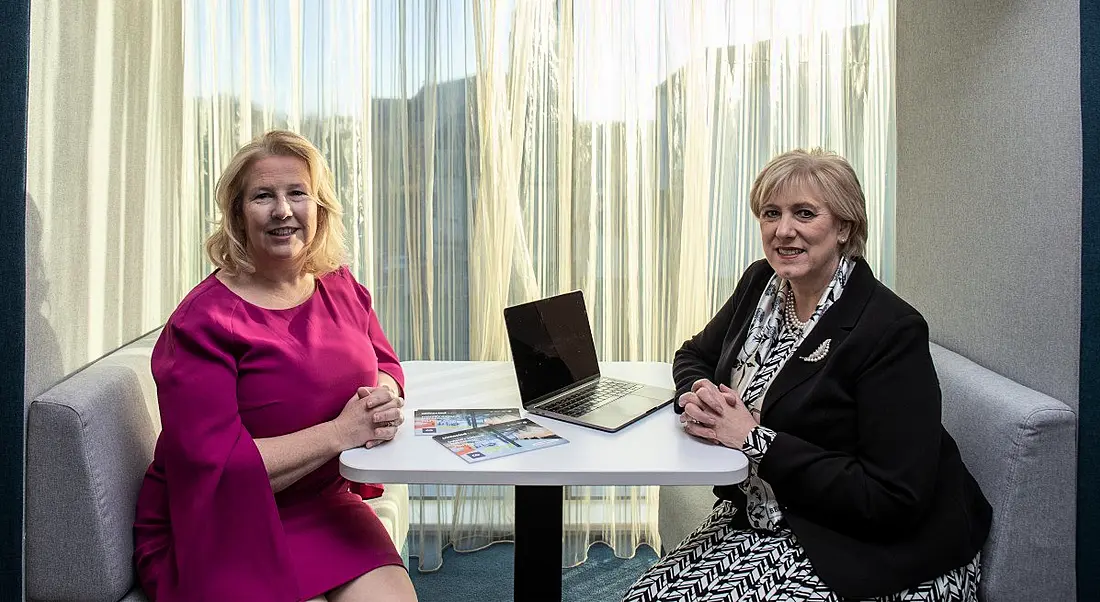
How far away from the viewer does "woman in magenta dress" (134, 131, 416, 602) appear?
1.62 metres

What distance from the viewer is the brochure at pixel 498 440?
5.40 ft

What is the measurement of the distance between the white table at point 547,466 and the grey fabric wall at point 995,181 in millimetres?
742

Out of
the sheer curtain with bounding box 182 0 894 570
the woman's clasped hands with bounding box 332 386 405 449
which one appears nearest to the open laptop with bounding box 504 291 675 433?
the woman's clasped hands with bounding box 332 386 405 449

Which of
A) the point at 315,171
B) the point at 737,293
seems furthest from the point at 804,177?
the point at 315,171

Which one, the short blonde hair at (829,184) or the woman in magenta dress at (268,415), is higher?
the short blonde hair at (829,184)

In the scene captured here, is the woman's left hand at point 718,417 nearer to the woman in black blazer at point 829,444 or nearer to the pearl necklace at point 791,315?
the woman in black blazer at point 829,444

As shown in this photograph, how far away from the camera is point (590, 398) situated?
2.05 meters

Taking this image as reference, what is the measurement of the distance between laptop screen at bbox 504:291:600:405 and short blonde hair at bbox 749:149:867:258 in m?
0.58

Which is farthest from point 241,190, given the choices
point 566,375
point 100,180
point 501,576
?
point 501,576

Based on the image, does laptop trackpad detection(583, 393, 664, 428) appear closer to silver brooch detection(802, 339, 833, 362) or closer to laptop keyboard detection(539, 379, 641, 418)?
laptop keyboard detection(539, 379, 641, 418)

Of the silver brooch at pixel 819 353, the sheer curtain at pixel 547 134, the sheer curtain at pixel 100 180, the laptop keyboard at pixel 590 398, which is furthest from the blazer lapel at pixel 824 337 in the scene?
the sheer curtain at pixel 100 180

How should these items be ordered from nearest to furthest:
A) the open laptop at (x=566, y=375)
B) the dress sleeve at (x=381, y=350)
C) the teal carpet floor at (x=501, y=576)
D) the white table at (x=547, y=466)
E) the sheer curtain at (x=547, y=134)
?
the white table at (x=547, y=466), the open laptop at (x=566, y=375), the dress sleeve at (x=381, y=350), the teal carpet floor at (x=501, y=576), the sheer curtain at (x=547, y=134)

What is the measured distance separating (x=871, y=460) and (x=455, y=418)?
864 mm

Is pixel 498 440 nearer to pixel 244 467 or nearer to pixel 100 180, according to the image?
pixel 244 467
